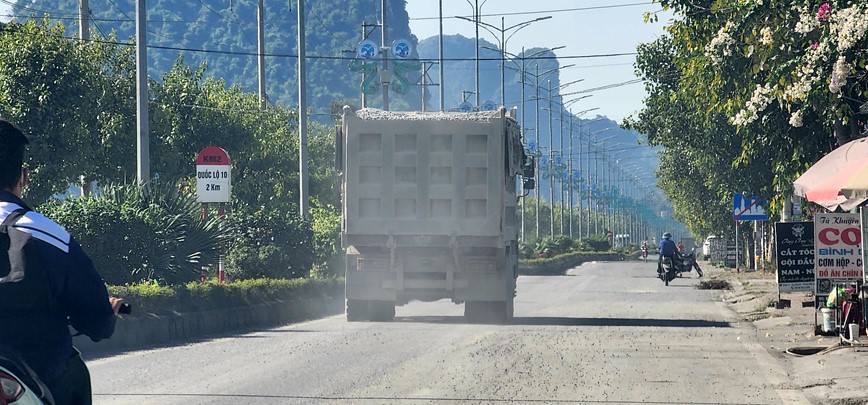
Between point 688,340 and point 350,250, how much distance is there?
20.6 ft

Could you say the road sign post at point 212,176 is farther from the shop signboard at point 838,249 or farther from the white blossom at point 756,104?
the shop signboard at point 838,249

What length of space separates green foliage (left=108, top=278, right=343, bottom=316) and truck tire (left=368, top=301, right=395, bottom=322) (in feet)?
6.51

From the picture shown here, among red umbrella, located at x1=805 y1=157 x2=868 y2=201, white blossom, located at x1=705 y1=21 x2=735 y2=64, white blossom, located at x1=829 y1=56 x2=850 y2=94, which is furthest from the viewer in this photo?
white blossom, located at x1=705 y1=21 x2=735 y2=64

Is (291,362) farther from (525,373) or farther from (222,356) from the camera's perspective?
(525,373)

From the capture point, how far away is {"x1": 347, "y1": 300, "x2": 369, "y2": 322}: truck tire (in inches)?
947

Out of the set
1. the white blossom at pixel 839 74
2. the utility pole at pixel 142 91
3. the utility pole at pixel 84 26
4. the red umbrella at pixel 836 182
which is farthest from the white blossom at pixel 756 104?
the utility pole at pixel 84 26

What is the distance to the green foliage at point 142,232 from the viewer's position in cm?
2220

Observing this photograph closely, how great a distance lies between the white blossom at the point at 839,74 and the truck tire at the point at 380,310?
989cm

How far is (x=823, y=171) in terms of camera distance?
18.5 meters

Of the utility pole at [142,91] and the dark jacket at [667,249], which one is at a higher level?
the utility pole at [142,91]

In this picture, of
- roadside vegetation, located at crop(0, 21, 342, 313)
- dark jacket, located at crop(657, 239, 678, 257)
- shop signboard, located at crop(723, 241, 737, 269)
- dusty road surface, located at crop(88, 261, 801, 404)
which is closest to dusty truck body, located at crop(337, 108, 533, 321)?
dusty road surface, located at crop(88, 261, 801, 404)

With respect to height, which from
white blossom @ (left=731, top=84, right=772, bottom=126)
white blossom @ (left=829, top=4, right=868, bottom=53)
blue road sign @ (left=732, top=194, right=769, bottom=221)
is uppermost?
white blossom @ (left=829, top=4, right=868, bottom=53)

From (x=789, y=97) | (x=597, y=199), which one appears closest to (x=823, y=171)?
(x=789, y=97)

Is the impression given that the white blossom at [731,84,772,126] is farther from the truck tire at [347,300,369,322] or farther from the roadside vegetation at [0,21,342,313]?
the roadside vegetation at [0,21,342,313]
